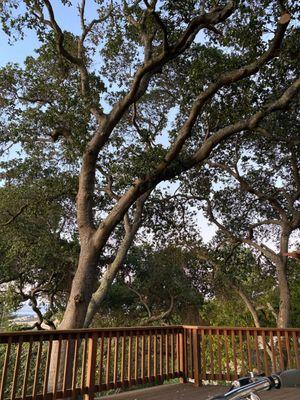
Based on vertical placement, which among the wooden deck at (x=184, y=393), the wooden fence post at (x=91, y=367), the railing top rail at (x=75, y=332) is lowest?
the wooden deck at (x=184, y=393)

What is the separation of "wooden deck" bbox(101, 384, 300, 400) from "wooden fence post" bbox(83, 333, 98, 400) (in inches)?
11.1

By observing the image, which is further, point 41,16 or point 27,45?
point 27,45

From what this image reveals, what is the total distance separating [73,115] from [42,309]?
8913 millimetres

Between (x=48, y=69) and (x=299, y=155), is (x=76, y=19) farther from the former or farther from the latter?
(x=299, y=155)

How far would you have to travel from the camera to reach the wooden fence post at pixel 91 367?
13.5 feet

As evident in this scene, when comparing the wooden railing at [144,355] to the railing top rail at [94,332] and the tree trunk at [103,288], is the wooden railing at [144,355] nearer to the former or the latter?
the railing top rail at [94,332]

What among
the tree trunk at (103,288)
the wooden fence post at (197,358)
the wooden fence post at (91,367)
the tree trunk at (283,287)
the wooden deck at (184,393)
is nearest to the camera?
the wooden fence post at (91,367)

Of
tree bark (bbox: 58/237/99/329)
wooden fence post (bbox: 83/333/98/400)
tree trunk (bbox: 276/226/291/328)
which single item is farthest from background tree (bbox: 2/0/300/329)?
tree trunk (bbox: 276/226/291/328)

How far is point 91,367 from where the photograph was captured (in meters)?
4.19

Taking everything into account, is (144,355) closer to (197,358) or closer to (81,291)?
(197,358)

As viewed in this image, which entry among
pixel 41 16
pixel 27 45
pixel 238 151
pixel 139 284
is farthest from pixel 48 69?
pixel 139 284

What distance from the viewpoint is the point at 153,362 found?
16.5 ft

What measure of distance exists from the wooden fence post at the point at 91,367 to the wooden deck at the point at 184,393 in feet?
0.92

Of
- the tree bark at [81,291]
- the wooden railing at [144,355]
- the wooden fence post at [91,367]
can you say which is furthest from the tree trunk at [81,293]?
the wooden fence post at [91,367]
